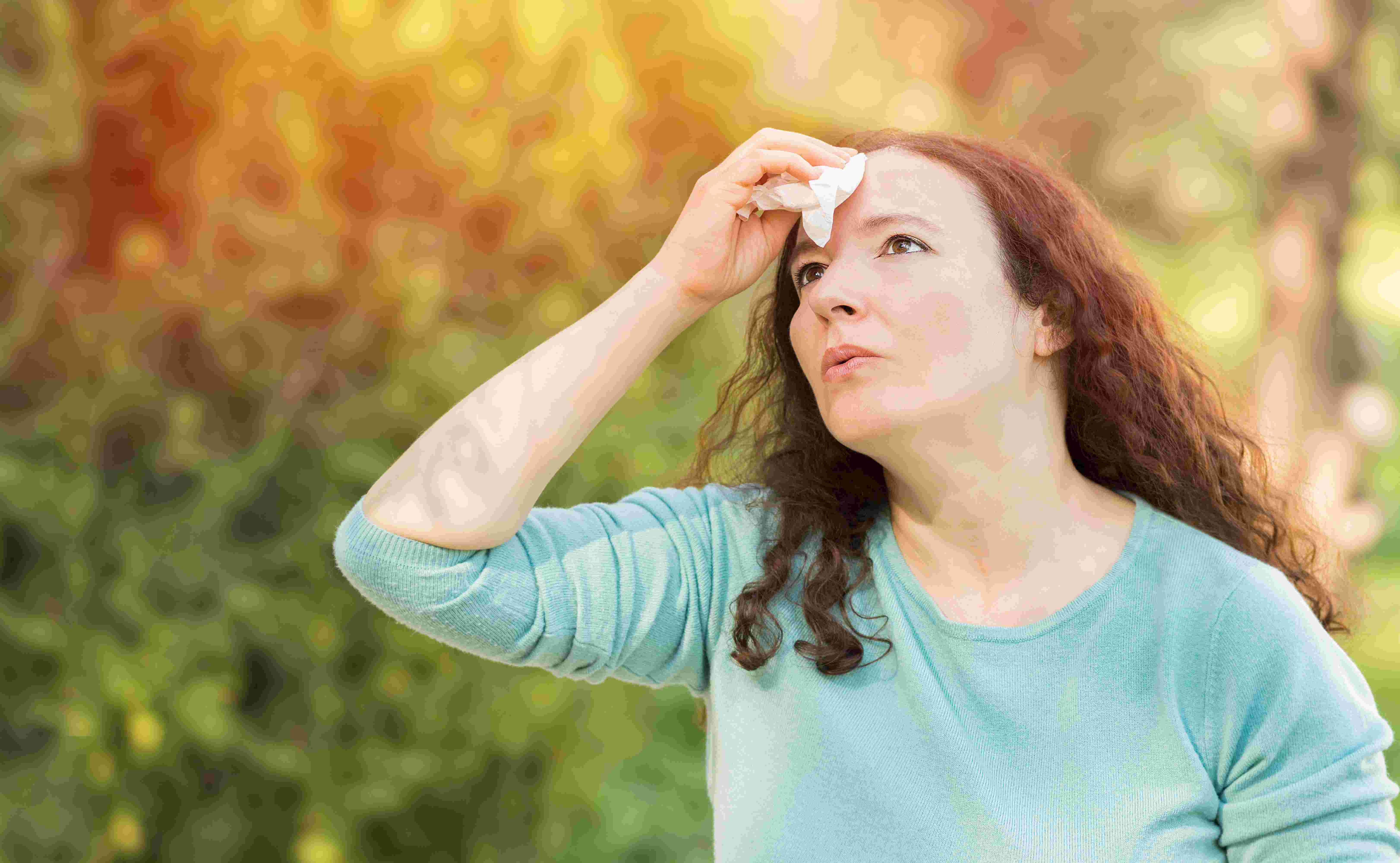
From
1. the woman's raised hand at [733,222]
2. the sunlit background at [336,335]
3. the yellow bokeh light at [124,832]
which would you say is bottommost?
the yellow bokeh light at [124,832]

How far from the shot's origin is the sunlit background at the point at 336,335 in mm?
2111

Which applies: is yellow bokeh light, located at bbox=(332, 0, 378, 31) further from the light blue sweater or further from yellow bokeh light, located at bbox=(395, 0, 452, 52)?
the light blue sweater

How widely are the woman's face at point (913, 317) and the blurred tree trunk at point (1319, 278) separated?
1483 millimetres

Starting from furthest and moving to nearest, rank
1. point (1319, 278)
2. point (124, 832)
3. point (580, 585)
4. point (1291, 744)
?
point (1319, 278), point (124, 832), point (580, 585), point (1291, 744)

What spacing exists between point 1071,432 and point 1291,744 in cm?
39

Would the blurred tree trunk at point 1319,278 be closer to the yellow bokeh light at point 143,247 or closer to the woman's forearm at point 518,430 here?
the woman's forearm at point 518,430

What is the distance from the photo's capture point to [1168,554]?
Answer: 1.16 m

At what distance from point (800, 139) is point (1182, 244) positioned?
147 cm

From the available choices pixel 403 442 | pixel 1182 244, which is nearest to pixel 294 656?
pixel 403 442

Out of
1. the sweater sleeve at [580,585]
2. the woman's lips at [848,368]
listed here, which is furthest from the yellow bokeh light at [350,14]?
the woman's lips at [848,368]

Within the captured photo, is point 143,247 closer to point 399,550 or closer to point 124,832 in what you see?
point 124,832

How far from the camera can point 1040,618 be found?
1.14 m

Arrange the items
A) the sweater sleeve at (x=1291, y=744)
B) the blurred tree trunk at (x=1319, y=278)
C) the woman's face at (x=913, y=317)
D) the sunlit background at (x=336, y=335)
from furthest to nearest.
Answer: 1. the blurred tree trunk at (x=1319, y=278)
2. the sunlit background at (x=336, y=335)
3. the woman's face at (x=913, y=317)
4. the sweater sleeve at (x=1291, y=744)

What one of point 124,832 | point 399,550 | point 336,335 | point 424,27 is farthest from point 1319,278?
point 124,832
